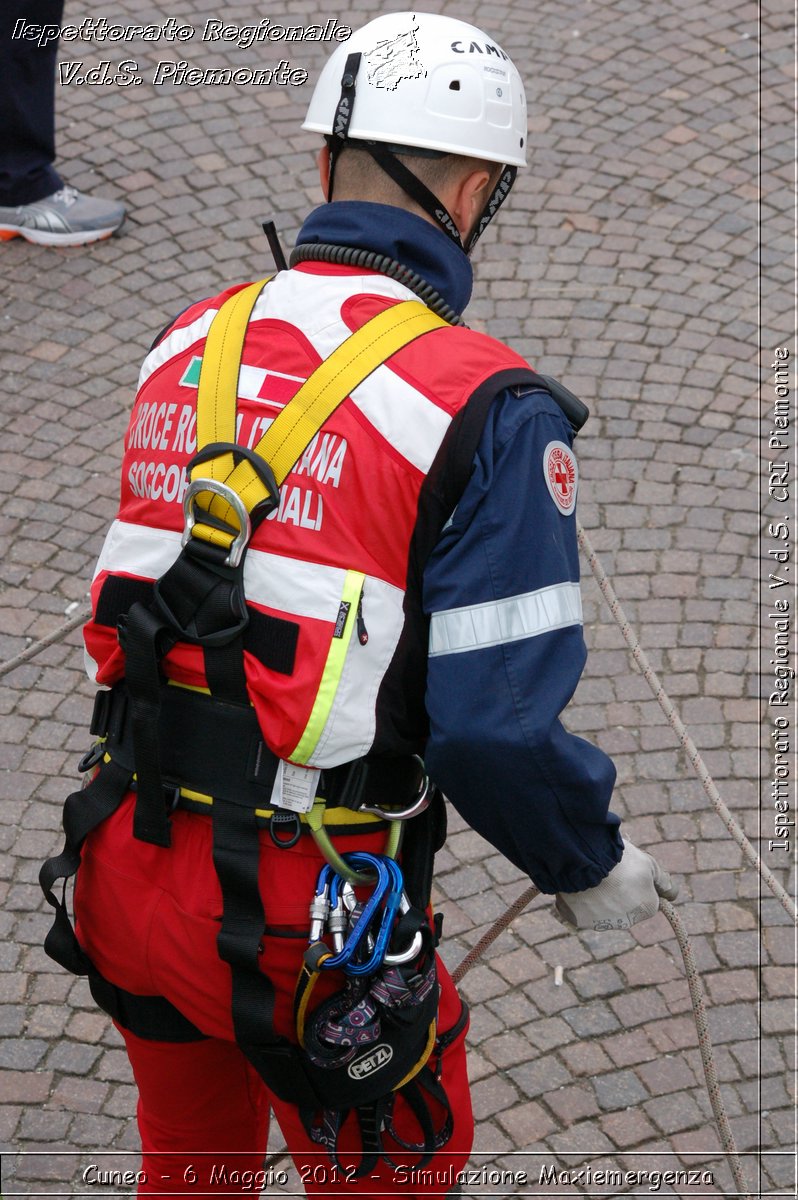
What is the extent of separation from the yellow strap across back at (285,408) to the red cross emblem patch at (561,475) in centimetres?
30

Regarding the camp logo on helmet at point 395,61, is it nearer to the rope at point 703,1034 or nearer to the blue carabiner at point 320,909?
the blue carabiner at point 320,909

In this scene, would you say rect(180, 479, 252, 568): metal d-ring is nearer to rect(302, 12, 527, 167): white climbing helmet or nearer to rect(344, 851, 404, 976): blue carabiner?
rect(344, 851, 404, 976): blue carabiner

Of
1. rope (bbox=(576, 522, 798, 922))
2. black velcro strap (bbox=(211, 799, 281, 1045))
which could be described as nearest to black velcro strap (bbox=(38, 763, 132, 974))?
black velcro strap (bbox=(211, 799, 281, 1045))

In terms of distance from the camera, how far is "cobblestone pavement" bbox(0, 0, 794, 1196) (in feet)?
11.5

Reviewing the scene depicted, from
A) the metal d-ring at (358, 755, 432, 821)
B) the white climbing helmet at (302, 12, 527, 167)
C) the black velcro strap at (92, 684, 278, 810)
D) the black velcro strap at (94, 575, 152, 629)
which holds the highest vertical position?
the white climbing helmet at (302, 12, 527, 167)

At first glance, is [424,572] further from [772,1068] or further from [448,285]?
[772,1068]

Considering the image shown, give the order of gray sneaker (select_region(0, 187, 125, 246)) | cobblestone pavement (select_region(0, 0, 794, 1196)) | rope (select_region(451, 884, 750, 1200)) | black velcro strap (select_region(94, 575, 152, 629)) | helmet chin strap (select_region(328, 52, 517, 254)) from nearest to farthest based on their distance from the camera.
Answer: black velcro strap (select_region(94, 575, 152, 629))
helmet chin strap (select_region(328, 52, 517, 254))
rope (select_region(451, 884, 750, 1200))
cobblestone pavement (select_region(0, 0, 794, 1196))
gray sneaker (select_region(0, 187, 125, 246))

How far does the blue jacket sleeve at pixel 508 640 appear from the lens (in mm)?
A: 2055

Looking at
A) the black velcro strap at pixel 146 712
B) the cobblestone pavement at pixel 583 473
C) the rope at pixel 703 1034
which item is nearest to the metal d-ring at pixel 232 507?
the black velcro strap at pixel 146 712

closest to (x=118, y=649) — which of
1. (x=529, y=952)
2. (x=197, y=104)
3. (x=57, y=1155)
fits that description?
(x=57, y=1155)

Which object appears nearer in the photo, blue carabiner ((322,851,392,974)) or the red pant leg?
blue carabiner ((322,851,392,974))

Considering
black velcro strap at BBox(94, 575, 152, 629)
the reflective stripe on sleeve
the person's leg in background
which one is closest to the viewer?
the reflective stripe on sleeve

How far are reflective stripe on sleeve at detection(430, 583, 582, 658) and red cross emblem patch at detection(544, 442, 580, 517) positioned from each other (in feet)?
0.54

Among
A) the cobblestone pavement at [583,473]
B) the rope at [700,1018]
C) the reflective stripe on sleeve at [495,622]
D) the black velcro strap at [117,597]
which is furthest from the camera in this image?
the cobblestone pavement at [583,473]
